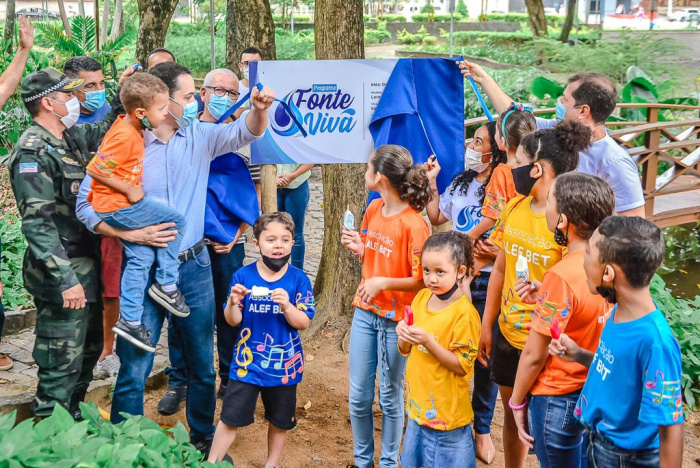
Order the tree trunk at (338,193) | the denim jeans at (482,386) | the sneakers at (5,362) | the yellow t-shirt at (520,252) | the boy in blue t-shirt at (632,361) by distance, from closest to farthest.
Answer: the boy in blue t-shirt at (632,361) < the yellow t-shirt at (520,252) < the denim jeans at (482,386) < the sneakers at (5,362) < the tree trunk at (338,193)

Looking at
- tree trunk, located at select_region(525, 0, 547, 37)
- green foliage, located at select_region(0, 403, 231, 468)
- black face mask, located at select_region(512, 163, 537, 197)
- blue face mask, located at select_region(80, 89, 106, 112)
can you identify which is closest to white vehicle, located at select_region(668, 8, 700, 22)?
tree trunk, located at select_region(525, 0, 547, 37)

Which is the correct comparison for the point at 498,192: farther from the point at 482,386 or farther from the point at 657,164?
the point at 657,164

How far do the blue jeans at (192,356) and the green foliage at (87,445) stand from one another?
0.81 m

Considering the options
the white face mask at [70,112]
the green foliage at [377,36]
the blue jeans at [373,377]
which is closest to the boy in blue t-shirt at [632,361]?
the blue jeans at [373,377]

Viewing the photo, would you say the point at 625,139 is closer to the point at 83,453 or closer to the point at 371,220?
the point at 371,220

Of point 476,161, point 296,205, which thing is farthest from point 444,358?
point 296,205

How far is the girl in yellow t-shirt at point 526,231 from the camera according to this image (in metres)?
3.54

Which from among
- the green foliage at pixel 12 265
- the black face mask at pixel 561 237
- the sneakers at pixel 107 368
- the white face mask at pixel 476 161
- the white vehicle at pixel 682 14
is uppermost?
Result: the white vehicle at pixel 682 14

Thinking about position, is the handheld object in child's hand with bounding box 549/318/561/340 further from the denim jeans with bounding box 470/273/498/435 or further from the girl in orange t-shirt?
the denim jeans with bounding box 470/273/498/435

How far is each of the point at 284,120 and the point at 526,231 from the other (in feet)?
6.02

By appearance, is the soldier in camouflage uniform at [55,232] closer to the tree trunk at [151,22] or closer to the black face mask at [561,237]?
the black face mask at [561,237]

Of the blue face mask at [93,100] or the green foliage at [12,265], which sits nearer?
the blue face mask at [93,100]

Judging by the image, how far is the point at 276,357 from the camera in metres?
4.09

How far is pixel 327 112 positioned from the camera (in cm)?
477
